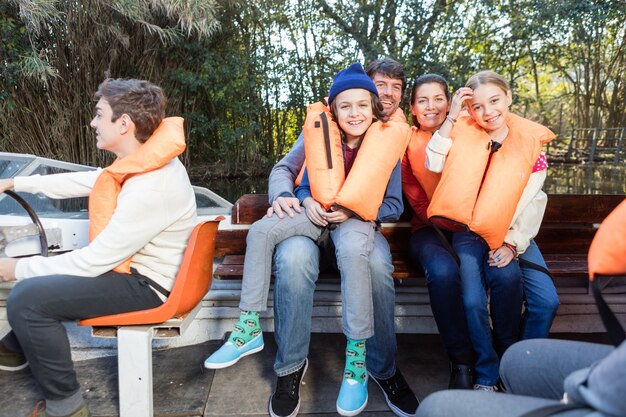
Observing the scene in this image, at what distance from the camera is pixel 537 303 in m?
2.08

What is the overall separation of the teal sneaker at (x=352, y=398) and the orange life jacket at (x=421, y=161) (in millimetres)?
927

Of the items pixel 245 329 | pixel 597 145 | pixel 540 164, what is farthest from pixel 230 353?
pixel 597 145

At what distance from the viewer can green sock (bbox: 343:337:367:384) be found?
1966 mm

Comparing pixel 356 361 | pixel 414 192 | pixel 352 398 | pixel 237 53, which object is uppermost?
pixel 237 53

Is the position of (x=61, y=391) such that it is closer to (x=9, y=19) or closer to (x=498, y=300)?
(x=498, y=300)

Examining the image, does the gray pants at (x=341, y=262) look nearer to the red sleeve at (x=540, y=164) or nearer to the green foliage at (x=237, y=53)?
the red sleeve at (x=540, y=164)

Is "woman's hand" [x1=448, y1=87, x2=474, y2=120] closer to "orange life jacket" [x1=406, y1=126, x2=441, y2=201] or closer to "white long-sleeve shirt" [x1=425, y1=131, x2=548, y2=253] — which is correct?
"white long-sleeve shirt" [x1=425, y1=131, x2=548, y2=253]

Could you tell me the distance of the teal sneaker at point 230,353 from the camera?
78.5 inches

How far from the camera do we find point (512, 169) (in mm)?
2092

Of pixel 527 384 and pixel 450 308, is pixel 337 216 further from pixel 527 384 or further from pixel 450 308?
pixel 527 384

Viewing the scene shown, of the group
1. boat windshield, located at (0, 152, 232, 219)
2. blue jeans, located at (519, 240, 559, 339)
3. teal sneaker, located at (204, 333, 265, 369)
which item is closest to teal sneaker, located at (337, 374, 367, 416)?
teal sneaker, located at (204, 333, 265, 369)

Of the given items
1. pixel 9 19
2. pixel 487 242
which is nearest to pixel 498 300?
pixel 487 242

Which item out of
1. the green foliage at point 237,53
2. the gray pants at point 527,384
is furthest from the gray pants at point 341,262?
the green foliage at point 237,53

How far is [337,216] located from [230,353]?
70cm
